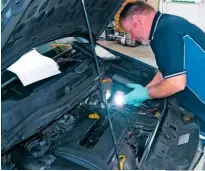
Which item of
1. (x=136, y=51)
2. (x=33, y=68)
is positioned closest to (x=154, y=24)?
(x=33, y=68)

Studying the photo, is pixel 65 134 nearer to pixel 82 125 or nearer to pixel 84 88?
pixel 82 125

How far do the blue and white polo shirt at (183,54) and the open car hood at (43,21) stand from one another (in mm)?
334

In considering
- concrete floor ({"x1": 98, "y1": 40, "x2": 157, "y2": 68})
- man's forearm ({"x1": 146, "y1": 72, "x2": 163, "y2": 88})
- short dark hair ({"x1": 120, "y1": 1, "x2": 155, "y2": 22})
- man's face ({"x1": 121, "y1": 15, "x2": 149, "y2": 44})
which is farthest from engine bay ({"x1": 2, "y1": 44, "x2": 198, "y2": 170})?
concrete floor ({"x1": 98, "y1": 40, "x2": 157, "y2": 68})

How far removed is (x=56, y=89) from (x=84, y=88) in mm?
178

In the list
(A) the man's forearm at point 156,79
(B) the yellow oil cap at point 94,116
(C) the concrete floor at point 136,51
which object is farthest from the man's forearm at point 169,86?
(C) the concrete floor at point 136,51

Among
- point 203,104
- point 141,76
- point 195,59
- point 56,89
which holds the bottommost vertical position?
point 203,104

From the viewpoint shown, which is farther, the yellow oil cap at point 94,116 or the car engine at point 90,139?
the yellow oil cap at point 94,116

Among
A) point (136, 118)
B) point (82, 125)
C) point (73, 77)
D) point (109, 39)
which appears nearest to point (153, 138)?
point (136, 118)

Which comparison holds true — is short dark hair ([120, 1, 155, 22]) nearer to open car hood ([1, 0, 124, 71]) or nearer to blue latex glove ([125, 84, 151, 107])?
open car hood ([1, 0, 124, 71])

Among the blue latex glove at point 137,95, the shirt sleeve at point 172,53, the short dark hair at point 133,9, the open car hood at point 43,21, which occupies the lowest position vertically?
the blue latex glove at point 137,95

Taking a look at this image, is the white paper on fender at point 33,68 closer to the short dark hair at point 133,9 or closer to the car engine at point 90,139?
the car engine at point 90,139

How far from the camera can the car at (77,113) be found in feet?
A: 4.10

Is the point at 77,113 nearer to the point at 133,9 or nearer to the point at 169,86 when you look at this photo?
the point at 169,86

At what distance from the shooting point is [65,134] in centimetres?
155
